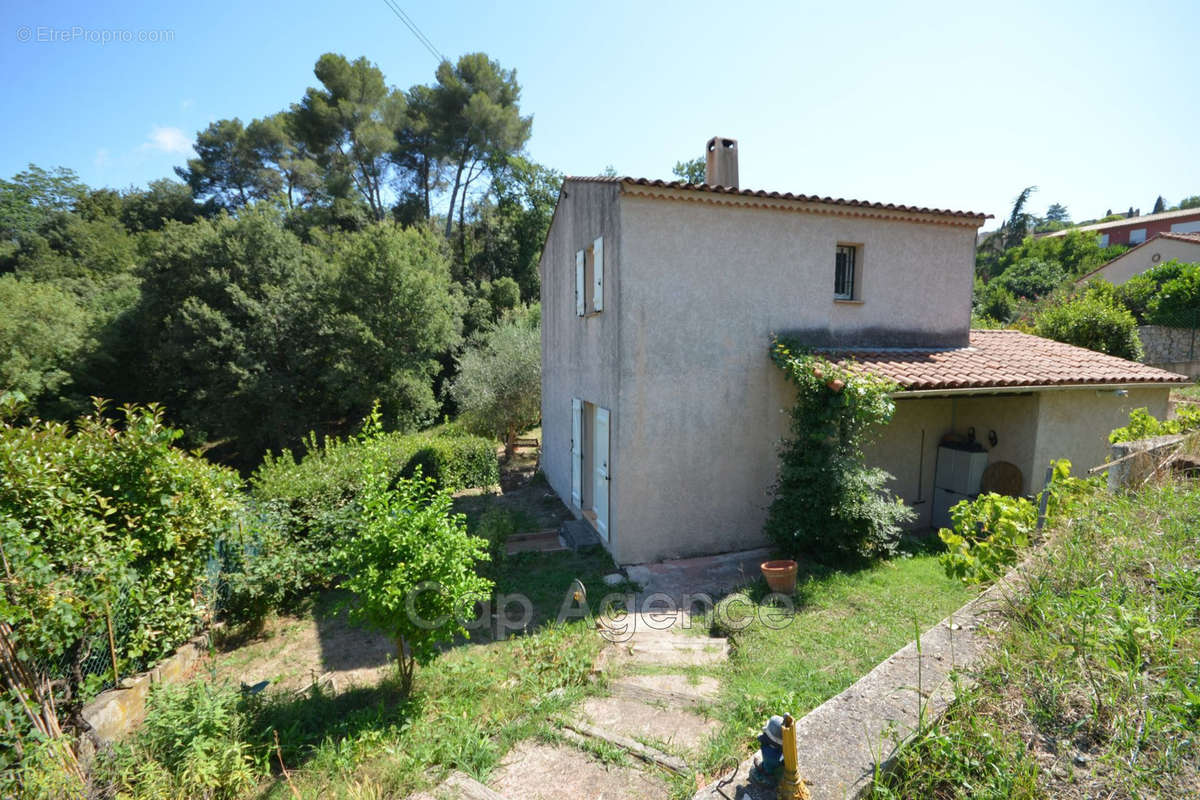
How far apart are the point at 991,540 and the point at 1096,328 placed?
56.3 ft

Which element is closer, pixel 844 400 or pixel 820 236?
pixel 844 400

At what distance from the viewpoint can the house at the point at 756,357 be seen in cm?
802

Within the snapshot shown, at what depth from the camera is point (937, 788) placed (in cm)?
211

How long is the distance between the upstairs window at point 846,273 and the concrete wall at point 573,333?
4119mm

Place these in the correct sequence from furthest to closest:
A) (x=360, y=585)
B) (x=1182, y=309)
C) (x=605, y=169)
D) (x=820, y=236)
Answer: (x=605, y=169)
(x=1182, y=309)
(x=820, y=236)
(x=360, y=585)

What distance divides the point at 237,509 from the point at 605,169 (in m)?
32.3

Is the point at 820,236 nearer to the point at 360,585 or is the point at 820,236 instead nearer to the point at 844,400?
the point at 844,400

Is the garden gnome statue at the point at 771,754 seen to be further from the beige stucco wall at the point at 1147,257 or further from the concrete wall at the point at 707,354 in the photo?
the beige stucco wall at the point at 1147,257

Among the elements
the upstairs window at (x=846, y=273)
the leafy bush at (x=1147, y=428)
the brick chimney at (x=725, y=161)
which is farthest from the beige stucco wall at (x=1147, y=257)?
the brick chimney at (x=725, y=161)

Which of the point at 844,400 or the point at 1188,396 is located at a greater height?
the point at 844,400

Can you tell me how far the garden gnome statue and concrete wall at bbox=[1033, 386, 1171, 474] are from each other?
952 centimetres

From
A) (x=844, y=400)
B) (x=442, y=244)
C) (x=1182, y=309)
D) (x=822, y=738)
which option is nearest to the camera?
(x=822, y=738)

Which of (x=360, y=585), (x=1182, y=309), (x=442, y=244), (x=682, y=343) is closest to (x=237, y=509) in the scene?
(x=360, y=585)

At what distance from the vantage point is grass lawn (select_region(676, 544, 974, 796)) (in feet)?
13.7
